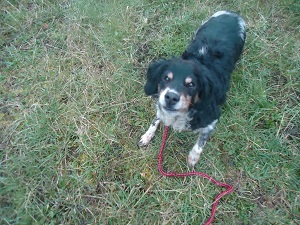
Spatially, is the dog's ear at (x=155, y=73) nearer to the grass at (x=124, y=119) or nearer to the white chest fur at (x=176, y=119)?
the white chest fur at (x=176, y=119)

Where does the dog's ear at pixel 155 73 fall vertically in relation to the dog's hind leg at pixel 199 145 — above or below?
above

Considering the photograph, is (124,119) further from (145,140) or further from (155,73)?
(155,73)

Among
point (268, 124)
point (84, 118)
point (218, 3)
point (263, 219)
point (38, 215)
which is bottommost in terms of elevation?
point (263, 219)

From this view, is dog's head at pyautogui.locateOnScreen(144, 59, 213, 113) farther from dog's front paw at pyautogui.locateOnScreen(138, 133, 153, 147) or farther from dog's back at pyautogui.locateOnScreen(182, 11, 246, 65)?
dog's front paw at pyautogui.locateOnScreen(138, 133, 153, 147)

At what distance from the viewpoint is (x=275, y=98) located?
3.44m

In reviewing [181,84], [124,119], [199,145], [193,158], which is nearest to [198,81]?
[181,84]

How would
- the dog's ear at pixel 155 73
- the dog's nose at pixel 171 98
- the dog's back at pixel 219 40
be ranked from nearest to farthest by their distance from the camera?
the dog's nose at pixel 171 98 < the dog's ear at pixel 155 73 < the dog's back at pixel 219 40

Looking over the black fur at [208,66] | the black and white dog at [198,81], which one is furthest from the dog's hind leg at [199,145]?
the black fur at [208,66]

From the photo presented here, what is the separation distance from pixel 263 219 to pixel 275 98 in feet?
4.96

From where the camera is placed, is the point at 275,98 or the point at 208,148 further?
the point at 275,98

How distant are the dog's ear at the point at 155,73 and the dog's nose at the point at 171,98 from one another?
428 millimetres

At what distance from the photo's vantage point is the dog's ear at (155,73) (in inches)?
106

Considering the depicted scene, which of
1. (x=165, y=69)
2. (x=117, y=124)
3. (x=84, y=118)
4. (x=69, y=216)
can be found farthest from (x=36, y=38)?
(x=69, y=216)

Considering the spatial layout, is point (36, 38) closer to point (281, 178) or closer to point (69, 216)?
point (69, 216)
